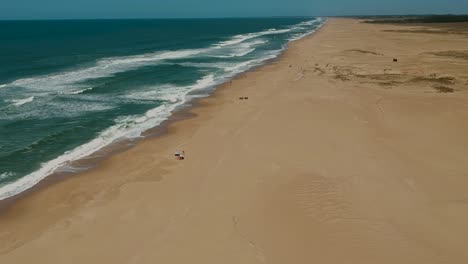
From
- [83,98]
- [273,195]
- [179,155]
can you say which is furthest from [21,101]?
[273,195]

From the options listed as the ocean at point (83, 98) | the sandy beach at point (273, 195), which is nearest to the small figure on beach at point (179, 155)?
the sandy beach at point (273, 195)

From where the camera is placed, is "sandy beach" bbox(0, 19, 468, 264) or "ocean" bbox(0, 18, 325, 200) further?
"ocean" bbox(0, 18, 325, 200)

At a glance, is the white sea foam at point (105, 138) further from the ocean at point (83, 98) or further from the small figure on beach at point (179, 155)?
the small figure on beach at point (179, 155)

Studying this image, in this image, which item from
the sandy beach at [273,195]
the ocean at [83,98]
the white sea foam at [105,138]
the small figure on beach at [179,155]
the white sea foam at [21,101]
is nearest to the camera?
the sandy beach at [273,195]

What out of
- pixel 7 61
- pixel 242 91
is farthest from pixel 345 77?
pixel 7 61

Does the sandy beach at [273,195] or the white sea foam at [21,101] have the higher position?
the white sea foam at [21,101]

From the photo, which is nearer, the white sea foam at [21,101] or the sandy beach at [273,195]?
the sandy beach at [273,195]

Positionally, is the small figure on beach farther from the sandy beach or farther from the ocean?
the ocean

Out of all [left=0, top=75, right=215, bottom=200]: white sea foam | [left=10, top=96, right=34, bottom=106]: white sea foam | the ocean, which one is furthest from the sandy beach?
[left=10, top=96, right=34, bottom=106]: white sea foam

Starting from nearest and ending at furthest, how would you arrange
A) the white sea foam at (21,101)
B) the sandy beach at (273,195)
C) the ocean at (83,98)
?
the sandy beach at (273,195), the ocean at (83,98), the white sea foam at (21,101)
